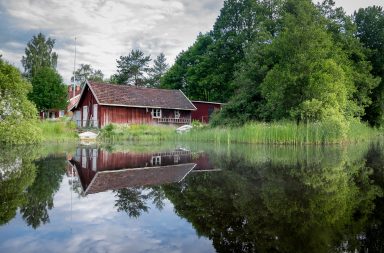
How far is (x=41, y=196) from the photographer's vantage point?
14.8 feet

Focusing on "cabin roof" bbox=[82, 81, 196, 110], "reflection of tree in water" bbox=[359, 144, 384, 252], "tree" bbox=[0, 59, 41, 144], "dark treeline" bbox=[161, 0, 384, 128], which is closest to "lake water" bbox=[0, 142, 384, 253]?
"reflection of tree in water" bbox=[359, 144, 384, 252]

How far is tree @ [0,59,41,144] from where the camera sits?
1517 cm

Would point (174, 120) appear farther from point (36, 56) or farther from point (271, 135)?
point (36, 56)

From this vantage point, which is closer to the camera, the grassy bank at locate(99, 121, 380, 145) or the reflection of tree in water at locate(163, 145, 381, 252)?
the reflection of tree in water at locate(163, 145, 381, 252)

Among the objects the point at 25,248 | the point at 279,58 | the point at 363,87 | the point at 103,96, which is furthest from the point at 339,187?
the point at 103,96

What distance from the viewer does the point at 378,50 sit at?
3058cm

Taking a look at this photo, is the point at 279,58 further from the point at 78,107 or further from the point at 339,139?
the point at 78,107

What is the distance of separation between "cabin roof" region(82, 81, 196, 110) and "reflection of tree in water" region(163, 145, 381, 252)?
1065 inches

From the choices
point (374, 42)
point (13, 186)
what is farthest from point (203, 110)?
point (13, 186)

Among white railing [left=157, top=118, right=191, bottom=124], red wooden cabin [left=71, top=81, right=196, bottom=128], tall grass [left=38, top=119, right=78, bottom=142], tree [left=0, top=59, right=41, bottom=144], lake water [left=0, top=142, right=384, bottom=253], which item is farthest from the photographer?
white railing [left=157, top=118, right=191, bottom=124]

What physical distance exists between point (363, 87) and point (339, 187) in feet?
83.8

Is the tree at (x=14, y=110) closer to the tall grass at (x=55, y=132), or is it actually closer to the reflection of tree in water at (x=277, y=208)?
the tall grass at (x=55, y=132)

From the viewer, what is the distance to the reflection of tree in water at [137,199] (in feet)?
12.8

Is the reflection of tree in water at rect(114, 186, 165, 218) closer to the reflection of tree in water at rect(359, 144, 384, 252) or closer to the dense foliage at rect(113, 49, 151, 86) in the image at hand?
the reflection of tree in water at rect(359, 144, 384, 252)
